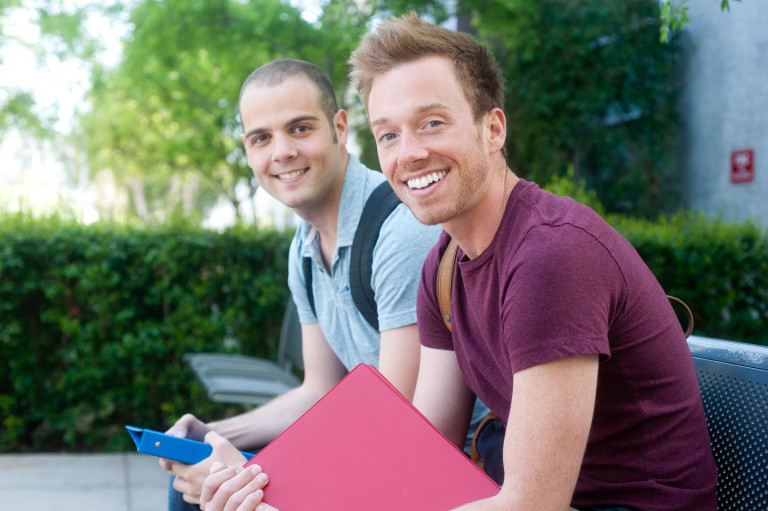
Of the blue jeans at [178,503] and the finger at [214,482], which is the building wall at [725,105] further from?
the finger at [214,482]

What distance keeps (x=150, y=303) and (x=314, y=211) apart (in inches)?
114

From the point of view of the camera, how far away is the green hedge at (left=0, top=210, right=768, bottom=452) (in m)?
5.27

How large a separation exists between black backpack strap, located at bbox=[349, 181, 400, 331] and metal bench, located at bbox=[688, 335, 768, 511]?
110 cm

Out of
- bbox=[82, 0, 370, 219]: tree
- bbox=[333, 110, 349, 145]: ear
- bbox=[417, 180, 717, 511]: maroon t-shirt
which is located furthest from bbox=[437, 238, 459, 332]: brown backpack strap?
bbox=[82, 0, 370, 219]: tree

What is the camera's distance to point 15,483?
482 cm

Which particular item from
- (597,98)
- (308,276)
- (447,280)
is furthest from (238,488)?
(597,98)

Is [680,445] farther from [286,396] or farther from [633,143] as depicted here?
[633,143]

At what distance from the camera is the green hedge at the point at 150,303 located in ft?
17.3

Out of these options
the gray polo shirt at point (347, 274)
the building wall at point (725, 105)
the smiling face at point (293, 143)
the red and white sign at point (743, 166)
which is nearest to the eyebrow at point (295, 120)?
→ the smiling face at point (293, 143)

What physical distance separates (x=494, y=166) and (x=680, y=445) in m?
0.77

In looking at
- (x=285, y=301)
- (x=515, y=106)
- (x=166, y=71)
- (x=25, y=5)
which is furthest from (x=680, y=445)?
(x=25, y=5)

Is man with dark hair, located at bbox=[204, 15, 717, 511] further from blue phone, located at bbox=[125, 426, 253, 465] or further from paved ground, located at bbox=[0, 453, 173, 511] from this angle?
paved ground, located at bbox=[0, 453, 173, 511]

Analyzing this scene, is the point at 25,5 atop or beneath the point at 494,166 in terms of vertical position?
atop

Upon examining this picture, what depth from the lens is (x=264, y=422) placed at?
2.78 meters
